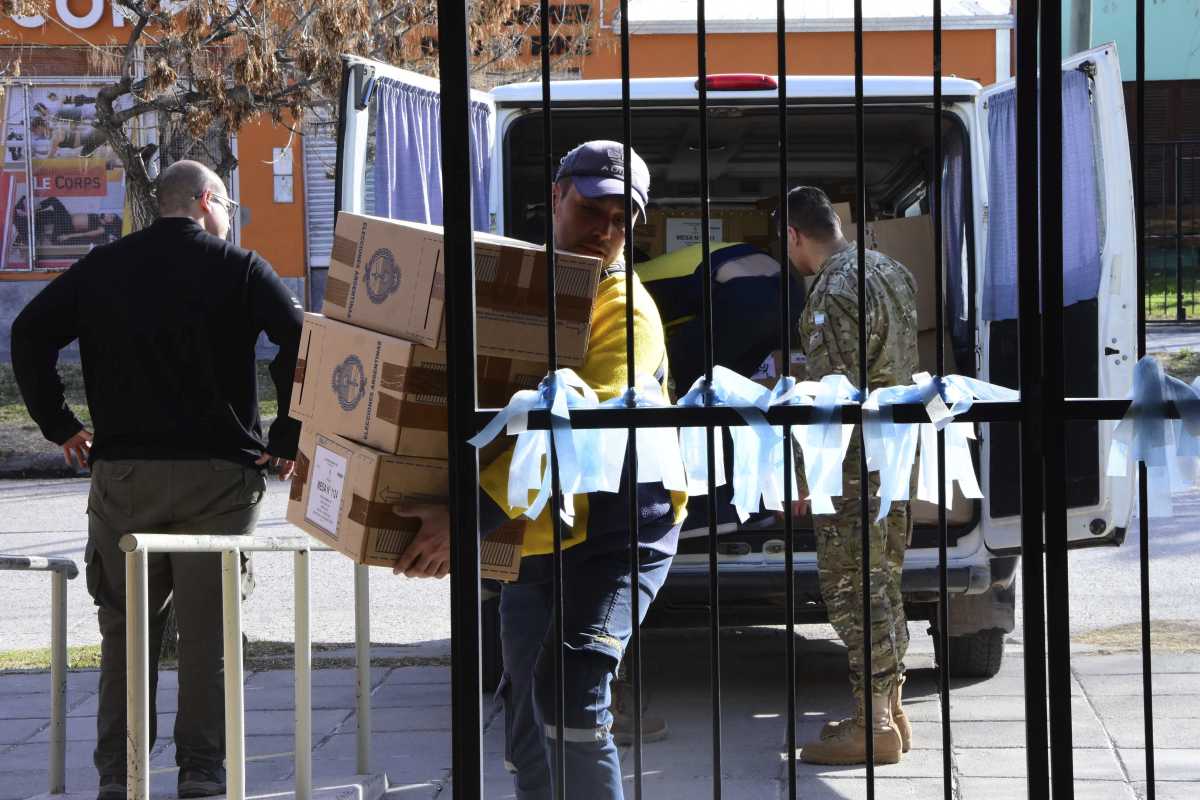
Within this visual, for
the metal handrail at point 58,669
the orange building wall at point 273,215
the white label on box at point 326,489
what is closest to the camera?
the white label on box at point 326,489

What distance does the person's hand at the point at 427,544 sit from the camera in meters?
2.98

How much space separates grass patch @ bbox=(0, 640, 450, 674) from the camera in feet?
21.6

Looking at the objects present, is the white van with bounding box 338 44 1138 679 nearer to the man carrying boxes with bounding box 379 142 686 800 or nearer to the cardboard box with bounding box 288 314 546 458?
the man carrying boxes with bounding box 379 142 686 800

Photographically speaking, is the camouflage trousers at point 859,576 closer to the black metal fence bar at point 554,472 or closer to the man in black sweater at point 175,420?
the man in black sweater at point 175,420

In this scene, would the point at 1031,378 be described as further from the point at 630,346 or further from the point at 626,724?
the point at 626,724

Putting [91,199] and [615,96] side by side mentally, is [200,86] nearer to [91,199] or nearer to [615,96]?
[615,96]

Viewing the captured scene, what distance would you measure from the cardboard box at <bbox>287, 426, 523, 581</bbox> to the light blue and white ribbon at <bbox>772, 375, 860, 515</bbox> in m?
0.71

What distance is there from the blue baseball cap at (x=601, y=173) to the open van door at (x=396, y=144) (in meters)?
1.93

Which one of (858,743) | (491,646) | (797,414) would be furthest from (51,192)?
(797,414)

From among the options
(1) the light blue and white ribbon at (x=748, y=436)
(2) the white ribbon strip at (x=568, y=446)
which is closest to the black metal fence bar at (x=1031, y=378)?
(1) the light blue and white ribbon at (x=748, y=436)

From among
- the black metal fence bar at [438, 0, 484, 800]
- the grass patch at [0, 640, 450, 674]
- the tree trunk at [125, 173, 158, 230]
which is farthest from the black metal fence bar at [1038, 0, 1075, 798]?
the tree trunk at [125, 173, 158, 230]

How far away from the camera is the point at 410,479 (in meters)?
2.98

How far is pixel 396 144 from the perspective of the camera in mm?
5676

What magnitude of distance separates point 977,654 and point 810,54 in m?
13.0
